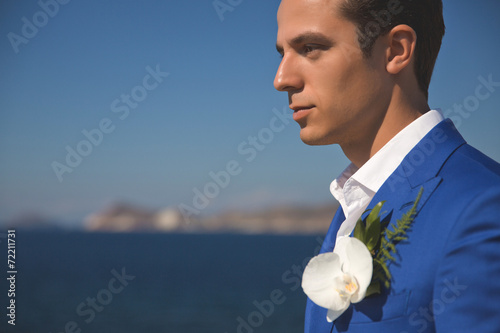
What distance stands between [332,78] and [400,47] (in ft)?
1.12

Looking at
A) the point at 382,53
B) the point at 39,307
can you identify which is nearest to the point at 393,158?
the point at 382,53

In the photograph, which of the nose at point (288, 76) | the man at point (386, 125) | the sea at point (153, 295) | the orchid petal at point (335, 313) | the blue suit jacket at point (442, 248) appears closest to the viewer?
the blue suit jacket at point (442, 248)

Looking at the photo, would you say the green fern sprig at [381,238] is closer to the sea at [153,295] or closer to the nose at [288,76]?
the nose at [288,76]

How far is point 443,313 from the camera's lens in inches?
63.6

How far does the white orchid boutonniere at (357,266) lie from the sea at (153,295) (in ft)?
99.0

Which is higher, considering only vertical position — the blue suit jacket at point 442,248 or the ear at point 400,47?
the ear at point 400,47

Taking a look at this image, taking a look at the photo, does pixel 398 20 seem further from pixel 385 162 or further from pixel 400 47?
pixel 385 162

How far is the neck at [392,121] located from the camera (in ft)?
7.04

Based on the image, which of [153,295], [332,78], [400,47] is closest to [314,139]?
[332,78]

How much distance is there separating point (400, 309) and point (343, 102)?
87 cm

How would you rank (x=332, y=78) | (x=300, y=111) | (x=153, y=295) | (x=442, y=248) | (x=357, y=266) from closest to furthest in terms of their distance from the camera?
(x=442, y=248)
(x=357, y=266)
(x=332, y=78)
(x=300, y=111)
(x=153, y=295)

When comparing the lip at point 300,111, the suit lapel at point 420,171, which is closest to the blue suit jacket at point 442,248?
the suit lapel at point 420,171

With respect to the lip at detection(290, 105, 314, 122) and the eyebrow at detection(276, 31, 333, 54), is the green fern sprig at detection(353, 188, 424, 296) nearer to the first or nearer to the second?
the lip at detection(290, 105, 314, 122)

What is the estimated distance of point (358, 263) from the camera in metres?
1.88
